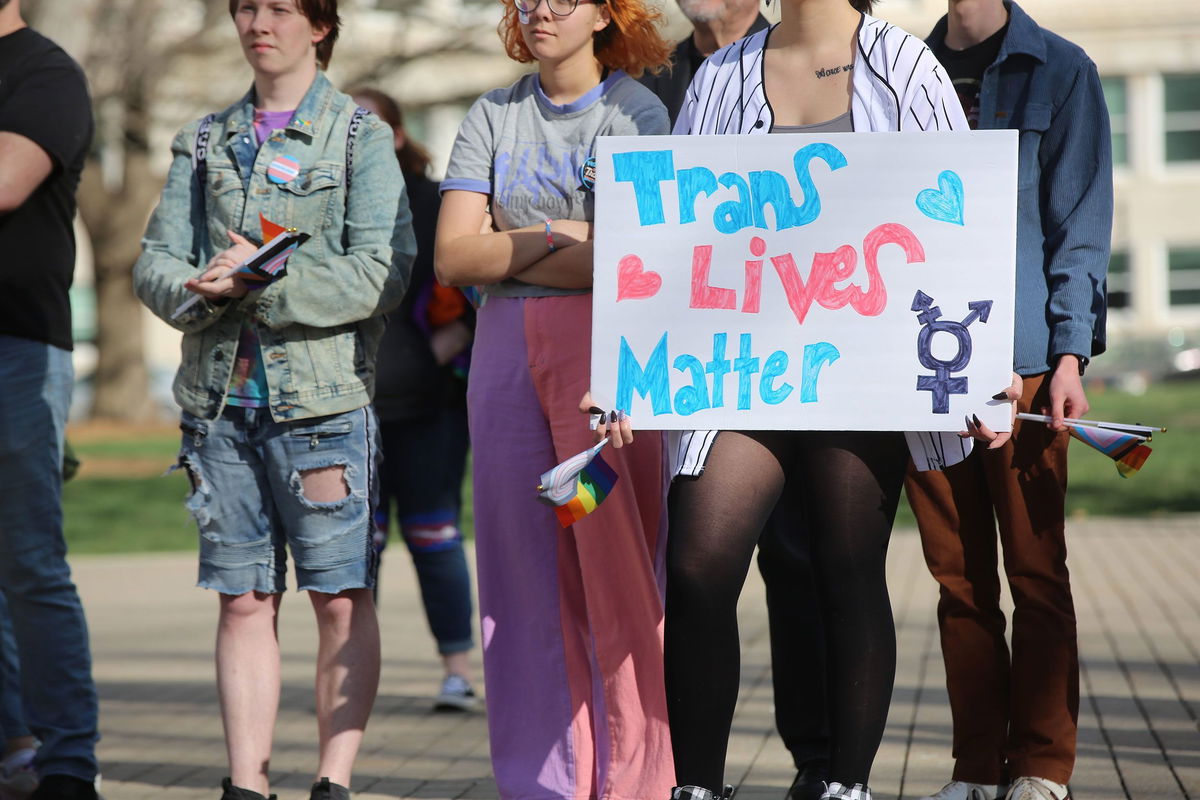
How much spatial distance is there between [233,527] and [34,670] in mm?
795

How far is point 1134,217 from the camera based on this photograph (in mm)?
42500

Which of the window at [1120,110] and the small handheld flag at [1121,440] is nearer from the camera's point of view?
the small handheld flag at [1121,440]

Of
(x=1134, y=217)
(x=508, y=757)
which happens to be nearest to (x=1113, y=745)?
(x=508, y=757)

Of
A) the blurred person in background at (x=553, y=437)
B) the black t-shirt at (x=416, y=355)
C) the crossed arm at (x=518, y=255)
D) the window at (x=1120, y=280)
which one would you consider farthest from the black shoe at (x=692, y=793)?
the window at (x=1120, y=280)

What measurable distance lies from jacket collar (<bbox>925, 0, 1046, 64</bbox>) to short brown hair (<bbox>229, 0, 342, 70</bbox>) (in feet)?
5.88

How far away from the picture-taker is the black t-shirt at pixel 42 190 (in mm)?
4418

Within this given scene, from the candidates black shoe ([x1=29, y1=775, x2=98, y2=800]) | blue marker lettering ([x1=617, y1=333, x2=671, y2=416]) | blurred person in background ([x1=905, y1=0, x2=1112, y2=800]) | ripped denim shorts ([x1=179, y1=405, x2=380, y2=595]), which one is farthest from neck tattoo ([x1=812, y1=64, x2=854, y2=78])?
black shoe ([x1=29, y1=775, x2=98, y2=800])

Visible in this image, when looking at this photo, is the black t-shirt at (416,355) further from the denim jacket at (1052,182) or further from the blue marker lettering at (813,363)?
the blue marker lettering at (813,363)

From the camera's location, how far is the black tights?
11.4 feet

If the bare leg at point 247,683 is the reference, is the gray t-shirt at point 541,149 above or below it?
above

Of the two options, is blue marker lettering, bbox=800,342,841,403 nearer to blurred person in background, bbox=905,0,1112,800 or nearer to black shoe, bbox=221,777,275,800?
blurred person in background, bbox=905,0,1112,800

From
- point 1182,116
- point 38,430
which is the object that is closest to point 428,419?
point 38,430

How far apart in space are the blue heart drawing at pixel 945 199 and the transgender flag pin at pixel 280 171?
1668mm

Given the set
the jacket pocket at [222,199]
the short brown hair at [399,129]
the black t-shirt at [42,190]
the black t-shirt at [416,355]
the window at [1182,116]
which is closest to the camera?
the jacket pocket at [222,199]
